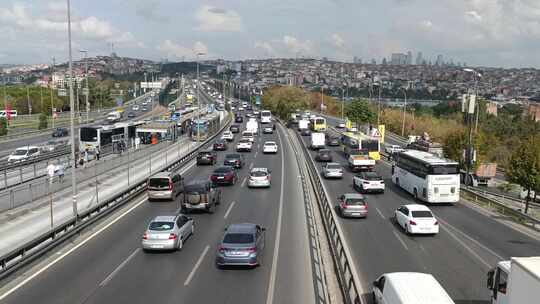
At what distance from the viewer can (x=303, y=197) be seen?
32.2 m

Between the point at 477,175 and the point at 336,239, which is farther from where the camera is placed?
the point at 477,175

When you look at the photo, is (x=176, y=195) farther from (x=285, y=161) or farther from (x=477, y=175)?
(x=477, y=175)

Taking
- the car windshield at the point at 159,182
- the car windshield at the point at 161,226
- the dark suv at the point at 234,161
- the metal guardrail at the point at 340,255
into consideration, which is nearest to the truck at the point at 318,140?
the dark suv at the point at 234,161

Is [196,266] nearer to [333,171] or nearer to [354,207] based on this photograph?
[354,207]

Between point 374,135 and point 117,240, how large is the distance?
38474mm

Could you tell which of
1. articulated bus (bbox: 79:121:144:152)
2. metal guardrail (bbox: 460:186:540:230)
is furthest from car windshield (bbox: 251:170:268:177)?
articulated bus (bbox: 79:121:144:152)

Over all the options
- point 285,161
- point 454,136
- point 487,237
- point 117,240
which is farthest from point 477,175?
point 117,240

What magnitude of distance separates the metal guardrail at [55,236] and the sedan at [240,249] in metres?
6.88

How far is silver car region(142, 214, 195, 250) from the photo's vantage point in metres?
19.5

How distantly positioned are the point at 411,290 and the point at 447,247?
35.0 ft

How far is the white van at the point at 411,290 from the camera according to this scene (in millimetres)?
11297

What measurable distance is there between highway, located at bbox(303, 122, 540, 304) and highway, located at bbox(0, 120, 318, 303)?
2486 mm

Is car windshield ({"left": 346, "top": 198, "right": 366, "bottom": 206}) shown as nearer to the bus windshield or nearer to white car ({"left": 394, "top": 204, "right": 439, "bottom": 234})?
white car ({"left": 394, "top": 204, "right": 439, "bottom": 234})

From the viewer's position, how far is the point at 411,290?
463 inches
